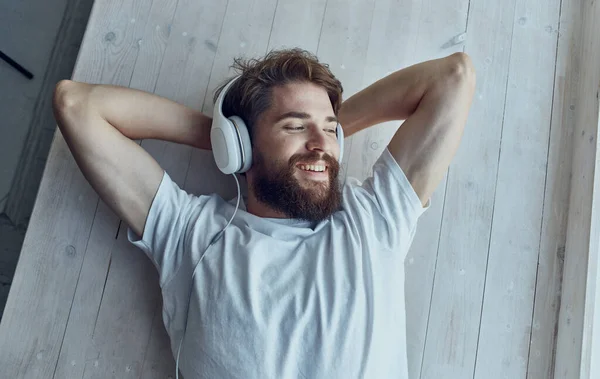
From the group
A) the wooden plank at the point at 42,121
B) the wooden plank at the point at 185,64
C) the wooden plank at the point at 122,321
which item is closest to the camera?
the wooden plank at the point at 122,321

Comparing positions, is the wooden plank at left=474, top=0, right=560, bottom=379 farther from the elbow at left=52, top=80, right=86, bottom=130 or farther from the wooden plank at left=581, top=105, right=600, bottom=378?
the elbow at left=52, top=80, right=86, bottom=130

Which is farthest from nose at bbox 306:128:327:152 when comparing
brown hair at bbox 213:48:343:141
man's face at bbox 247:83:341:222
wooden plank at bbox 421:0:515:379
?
wooden plank at bbox 421:0:515:379

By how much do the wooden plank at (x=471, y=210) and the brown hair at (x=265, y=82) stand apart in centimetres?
44

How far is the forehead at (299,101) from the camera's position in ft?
4.03

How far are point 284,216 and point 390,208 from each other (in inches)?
9.9

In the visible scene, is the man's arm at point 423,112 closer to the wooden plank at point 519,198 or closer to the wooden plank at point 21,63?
the wooden plank at point 519,198

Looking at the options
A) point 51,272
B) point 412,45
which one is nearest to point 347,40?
point 412,45

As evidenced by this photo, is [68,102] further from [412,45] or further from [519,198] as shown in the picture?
[519,198]

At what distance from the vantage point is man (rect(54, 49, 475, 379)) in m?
1.08

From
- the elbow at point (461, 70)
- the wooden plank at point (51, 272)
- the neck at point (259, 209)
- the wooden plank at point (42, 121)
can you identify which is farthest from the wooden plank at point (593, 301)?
the wooden plank at point (42, 121)

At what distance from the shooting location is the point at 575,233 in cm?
135

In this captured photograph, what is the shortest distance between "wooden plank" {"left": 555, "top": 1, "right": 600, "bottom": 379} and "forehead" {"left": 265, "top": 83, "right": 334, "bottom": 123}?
692 mm

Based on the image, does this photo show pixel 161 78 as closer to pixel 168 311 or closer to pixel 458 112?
pixel 168 311

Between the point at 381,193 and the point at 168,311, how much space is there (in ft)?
1.88
